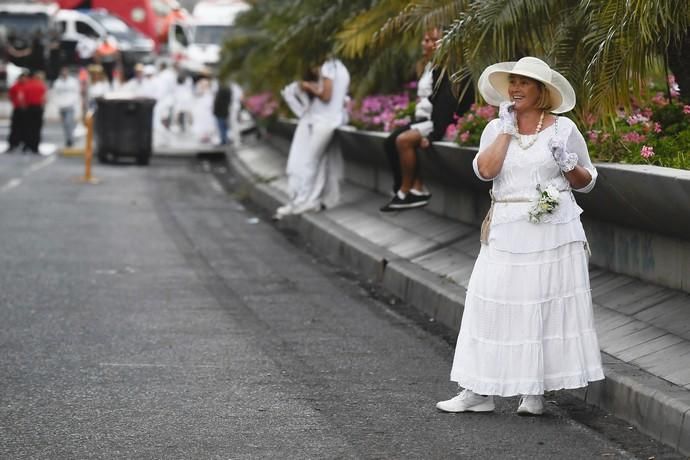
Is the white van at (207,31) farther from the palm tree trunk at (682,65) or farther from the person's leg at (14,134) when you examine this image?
the palm tree trunk at (682,65)

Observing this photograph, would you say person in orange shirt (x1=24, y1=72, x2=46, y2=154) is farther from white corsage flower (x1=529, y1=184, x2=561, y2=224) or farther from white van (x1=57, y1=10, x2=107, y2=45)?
white van (x1=57, y1=10, x2=107, y2=45)

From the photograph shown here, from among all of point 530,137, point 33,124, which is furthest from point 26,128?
point 530,137

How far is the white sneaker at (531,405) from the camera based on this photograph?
308 inches

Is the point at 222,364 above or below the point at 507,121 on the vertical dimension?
below

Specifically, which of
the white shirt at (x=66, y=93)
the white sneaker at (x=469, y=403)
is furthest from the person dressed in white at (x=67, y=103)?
the white sneaker at (x=469, y=403)

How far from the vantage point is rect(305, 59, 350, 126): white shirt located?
18.2 metres

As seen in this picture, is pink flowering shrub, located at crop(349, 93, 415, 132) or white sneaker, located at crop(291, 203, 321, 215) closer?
pink flowering shrub, located at crop(349, 93, 415, 132)

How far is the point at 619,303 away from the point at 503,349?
7.37 ft

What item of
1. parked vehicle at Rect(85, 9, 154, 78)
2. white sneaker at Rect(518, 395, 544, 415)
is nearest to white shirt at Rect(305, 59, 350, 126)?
white sneaker at Rect(518, 395, 544, 415)

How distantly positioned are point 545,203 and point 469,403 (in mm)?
1072

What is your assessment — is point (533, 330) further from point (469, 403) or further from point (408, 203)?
point (408, 203)

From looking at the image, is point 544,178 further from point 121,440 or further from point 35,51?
point 35,51

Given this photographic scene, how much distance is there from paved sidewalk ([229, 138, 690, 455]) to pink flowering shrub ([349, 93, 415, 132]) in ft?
2.70

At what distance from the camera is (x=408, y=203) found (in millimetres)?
15359
